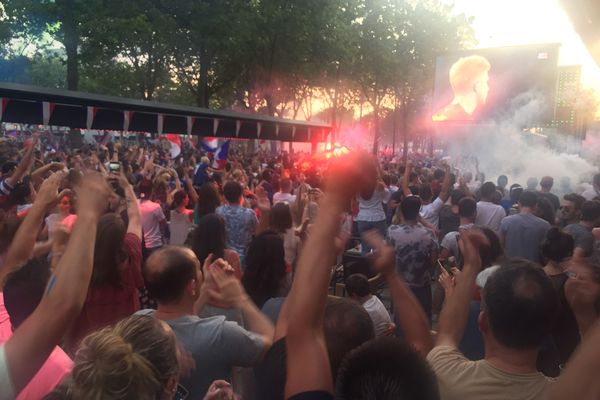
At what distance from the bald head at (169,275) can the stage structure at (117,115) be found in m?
8.32

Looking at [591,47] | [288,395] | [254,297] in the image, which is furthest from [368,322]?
[254,297]

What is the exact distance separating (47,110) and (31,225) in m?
8.31

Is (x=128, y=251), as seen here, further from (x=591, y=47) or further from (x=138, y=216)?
(x=591, y=47)

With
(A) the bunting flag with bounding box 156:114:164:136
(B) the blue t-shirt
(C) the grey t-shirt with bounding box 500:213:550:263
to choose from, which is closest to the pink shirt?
(B) the blue t-shirt

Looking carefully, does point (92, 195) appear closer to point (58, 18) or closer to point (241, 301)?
point (241, 301)

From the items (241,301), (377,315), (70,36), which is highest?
(70,36)

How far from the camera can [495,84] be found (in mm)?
25734

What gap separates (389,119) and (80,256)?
83.2 m

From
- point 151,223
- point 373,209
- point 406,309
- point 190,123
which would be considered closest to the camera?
point 406,309

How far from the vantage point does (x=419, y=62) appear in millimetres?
33969

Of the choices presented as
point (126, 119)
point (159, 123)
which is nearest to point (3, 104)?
point (126, 119)

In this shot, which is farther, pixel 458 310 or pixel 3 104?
pixel 3 104

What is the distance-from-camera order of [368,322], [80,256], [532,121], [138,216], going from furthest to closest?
[532,121] < [138,216] < [368,322] < [80,256]

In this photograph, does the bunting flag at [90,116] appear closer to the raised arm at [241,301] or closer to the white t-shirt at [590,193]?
the raised arm at [241,301]
